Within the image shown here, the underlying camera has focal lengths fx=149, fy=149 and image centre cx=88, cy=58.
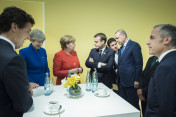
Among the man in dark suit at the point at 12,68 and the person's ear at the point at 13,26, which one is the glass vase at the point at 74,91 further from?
the person's ear at the point at 13,26

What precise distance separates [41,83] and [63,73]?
1.29 feet

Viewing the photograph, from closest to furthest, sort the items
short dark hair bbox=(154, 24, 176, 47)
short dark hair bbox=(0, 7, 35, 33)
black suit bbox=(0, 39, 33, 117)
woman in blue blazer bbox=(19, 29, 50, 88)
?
black suit bbox=(0, 39, 33, 117) → short dark hair bbox=(0, 7, 35, 33) → short dark hair bbox=(154, 24, 176, 47) → woman in blue blazer bbox=(19, 29, 50, 88)

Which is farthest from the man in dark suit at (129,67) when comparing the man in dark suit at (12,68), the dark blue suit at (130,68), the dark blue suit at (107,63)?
the man in dark suit at (12,68)

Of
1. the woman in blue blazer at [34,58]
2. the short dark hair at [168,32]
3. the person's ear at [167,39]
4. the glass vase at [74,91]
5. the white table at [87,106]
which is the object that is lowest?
the white table at [87,106]

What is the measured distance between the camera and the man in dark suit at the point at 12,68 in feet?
2.95

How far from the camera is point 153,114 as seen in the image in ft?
4.16

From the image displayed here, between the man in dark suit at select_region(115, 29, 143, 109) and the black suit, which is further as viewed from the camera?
the man in dark suit at select_region(115, 29, 143, 109)

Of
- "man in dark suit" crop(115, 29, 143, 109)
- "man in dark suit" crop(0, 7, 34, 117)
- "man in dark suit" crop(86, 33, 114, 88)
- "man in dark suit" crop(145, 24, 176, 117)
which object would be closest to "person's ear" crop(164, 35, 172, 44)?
"man in dark suit" crop(145, 24, 176, 117)

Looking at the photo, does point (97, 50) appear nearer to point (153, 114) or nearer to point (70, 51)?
point (70, 51)

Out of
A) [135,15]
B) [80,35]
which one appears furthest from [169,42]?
[135,15]

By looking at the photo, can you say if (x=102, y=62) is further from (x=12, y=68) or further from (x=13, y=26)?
(x=12, y=68)

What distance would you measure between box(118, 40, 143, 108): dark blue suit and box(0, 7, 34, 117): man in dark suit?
200 centimetres

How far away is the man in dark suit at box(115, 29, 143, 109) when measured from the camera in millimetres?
2699

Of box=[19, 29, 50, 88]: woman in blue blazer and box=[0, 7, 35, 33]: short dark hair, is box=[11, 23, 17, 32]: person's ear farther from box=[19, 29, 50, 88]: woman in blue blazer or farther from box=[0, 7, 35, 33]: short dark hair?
box=[19, 29, 50, 88]: woman in blue blazer
